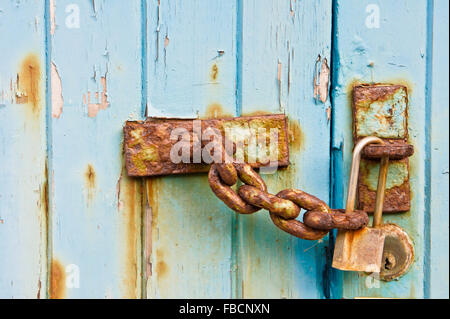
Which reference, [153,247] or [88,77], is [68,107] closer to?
[88,77]

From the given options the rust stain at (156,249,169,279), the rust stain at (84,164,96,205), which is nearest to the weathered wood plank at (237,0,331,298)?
the rust stain at (156,249,169,279)

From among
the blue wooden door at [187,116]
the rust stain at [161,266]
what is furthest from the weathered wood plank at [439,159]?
the rust stain at [161,266]

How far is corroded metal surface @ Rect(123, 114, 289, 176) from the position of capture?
1.93 ft

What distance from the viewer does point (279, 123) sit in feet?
1.95

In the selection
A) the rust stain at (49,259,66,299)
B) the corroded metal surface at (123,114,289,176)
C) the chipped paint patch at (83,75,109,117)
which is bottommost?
the rust stain at (49,259,66,299)

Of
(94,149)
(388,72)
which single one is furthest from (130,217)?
(388,72)

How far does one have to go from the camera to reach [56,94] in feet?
1.97

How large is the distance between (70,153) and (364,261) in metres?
0.47

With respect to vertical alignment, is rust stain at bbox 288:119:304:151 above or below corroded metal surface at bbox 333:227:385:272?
above

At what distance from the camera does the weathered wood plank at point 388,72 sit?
58cm

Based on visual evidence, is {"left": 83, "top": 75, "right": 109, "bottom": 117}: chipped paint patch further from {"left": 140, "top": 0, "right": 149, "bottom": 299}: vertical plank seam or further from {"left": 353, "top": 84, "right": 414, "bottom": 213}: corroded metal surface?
{"left": 353, "top": 84, "right": 414, "bottom": 213}: corroded metal surface

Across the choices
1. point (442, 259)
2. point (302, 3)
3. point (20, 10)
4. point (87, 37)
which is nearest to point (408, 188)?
point (442, 259)

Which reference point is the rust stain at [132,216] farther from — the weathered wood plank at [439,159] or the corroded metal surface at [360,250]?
the weathered wood plank at [439,159]

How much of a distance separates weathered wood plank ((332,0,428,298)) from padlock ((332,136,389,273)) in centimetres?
7
